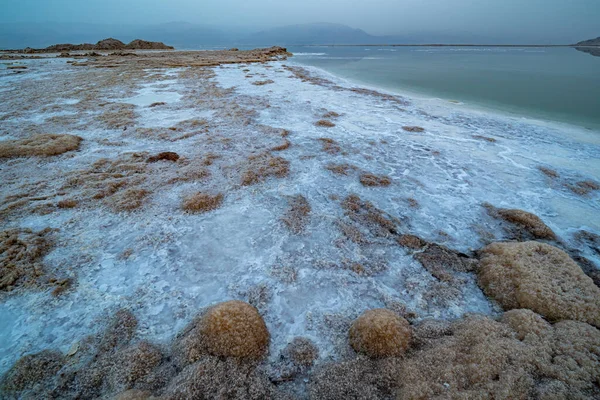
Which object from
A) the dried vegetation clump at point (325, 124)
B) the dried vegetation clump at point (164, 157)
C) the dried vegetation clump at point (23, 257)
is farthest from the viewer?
the dried vegetation clump at point (325, 124)

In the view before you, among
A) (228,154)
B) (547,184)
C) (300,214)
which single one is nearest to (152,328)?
(300,214)

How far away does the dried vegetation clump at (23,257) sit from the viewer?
3.52m

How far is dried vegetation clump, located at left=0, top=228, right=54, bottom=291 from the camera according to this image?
3.52 metres

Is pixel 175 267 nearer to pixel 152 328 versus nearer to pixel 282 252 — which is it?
pixel 152 328

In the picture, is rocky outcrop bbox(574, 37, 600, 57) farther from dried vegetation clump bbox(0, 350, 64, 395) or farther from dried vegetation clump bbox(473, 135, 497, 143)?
dried vegetation clump bbox(0, 350, 64, 395)

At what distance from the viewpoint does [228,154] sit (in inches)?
291

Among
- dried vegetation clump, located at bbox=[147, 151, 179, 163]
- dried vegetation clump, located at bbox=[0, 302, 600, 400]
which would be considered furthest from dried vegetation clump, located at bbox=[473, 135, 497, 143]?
dried vegetation clump, located at bbox=[147, 151, 179, 163]

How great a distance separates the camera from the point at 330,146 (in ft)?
26.9

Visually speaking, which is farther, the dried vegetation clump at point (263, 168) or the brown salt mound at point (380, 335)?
the dried vegetation clump at point (263, 168)

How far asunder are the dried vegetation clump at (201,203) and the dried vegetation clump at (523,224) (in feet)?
17.1

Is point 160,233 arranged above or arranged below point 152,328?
above

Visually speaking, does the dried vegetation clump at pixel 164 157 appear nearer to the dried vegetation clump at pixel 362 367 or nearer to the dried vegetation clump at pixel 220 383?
the dried vegetation clump at pixel 362 367

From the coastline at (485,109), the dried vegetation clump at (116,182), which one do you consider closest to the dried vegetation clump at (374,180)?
the dried vegetation clump at (116,182)

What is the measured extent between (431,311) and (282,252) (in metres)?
2.13
